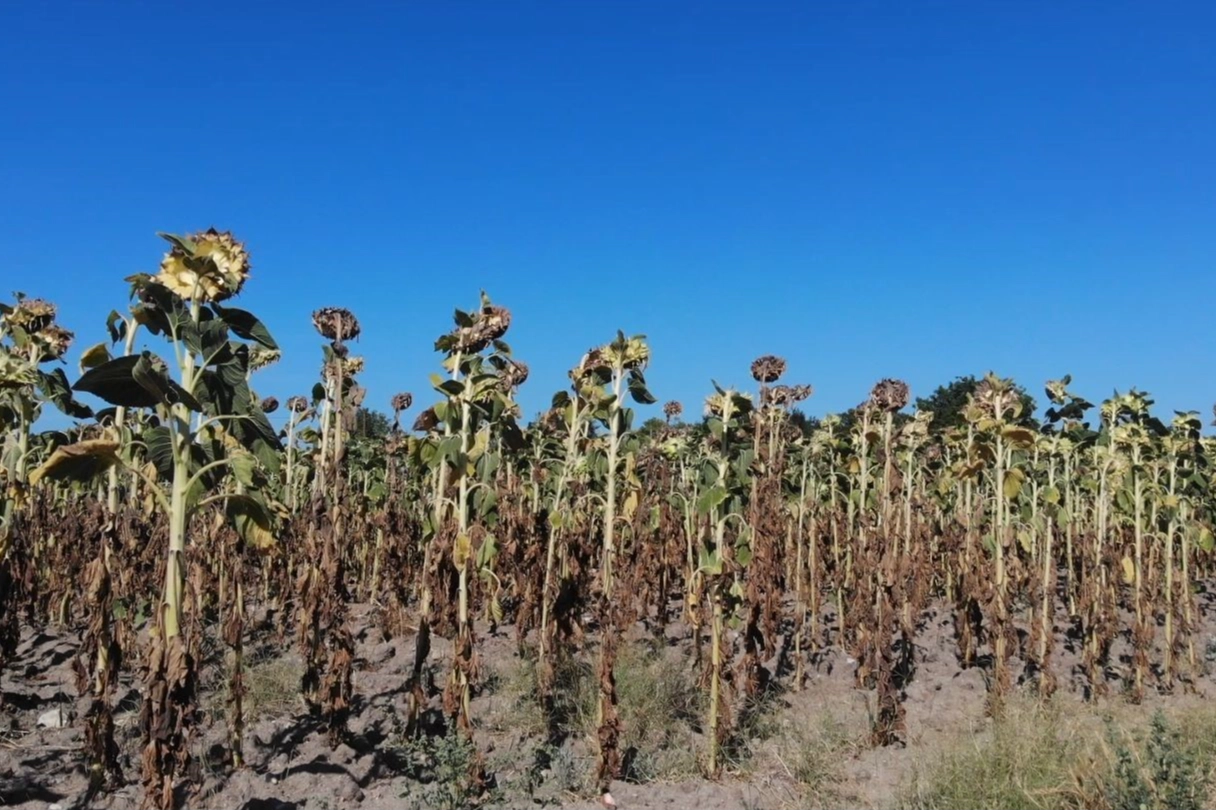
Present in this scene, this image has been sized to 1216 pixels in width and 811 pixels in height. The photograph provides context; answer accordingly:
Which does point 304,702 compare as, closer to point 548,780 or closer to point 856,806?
point 548,780

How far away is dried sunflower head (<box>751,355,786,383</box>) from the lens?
6.23m

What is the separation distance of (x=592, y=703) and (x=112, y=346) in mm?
3899

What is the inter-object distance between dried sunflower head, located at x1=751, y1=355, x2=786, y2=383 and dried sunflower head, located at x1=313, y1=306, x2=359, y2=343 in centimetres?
292

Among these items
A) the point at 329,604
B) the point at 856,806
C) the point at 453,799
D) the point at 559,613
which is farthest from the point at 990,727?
the point at 329,604

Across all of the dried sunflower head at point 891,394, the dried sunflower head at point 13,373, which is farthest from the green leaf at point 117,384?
the dried sunflower head at point 891,394

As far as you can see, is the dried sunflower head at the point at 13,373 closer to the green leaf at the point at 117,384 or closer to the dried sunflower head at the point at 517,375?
the green leaf at the point at 117,384

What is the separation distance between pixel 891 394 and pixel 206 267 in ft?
16.8

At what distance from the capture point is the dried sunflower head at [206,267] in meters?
3.57

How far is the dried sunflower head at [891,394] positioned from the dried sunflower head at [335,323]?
411cm

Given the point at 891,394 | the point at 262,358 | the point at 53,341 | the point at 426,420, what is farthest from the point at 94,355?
the point at 891,394

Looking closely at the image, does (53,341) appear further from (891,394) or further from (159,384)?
(891,394)

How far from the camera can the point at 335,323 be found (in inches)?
203

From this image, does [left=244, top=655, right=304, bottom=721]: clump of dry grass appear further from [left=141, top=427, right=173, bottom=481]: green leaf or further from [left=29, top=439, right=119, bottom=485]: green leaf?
[left=29, top=439, right=119, bottom=485]: green leaf

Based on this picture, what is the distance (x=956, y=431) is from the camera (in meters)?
10.0
